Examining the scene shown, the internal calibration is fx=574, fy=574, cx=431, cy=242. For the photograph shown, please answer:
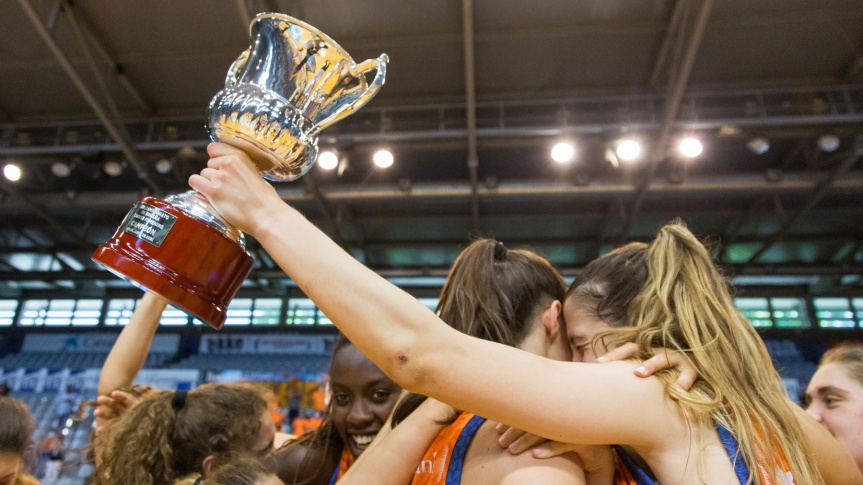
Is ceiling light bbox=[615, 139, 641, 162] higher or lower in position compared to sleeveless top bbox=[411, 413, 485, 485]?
higher

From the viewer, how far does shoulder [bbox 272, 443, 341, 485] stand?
1.88 m

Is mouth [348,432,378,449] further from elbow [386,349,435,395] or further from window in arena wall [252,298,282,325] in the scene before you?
window in arena wall [252,298,282,325]

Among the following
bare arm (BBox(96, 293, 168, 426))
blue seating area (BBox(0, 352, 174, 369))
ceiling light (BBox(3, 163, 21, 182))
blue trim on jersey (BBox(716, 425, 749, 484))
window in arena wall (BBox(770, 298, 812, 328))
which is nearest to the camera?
blue trim on jersey (BBox(716, 425, 749, 484))

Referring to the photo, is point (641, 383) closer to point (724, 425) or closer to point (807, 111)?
point (724, 425)

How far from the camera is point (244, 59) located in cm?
106

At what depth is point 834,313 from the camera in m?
10.7

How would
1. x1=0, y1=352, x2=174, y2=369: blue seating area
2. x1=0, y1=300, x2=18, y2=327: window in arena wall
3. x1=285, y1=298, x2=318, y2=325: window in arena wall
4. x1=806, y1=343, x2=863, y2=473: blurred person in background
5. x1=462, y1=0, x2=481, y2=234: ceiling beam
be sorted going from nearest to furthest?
x1=806, y1=343, x2=863, y2=473: blurred person in background < x1=462, y1=0, x2=481, y2=234: ceiling beam < x1=0, y1=352, x2=174, y2=369: blue seating area < x1=285, y1=298, x2=318, y2=325: window in arena wall < x1=0, y1=300, x2=18, y2=327: window in arena wall

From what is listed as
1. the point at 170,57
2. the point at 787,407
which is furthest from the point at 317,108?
the point at 170,57

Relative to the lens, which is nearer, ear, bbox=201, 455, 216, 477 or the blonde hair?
the blonde hair

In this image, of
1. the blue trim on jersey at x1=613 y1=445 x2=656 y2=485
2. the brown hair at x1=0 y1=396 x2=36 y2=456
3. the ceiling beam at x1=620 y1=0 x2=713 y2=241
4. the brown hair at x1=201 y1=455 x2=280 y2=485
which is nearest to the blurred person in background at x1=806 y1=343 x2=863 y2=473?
the blue trim on jersey at x1=613 y1=445 x2=656 y2=485

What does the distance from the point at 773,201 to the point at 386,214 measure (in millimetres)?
5520

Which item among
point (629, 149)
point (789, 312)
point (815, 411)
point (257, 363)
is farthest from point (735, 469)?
point (789, 312)

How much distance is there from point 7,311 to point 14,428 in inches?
547

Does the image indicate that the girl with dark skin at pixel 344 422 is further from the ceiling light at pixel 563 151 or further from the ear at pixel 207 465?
the ceiling light at pixel 563 151
